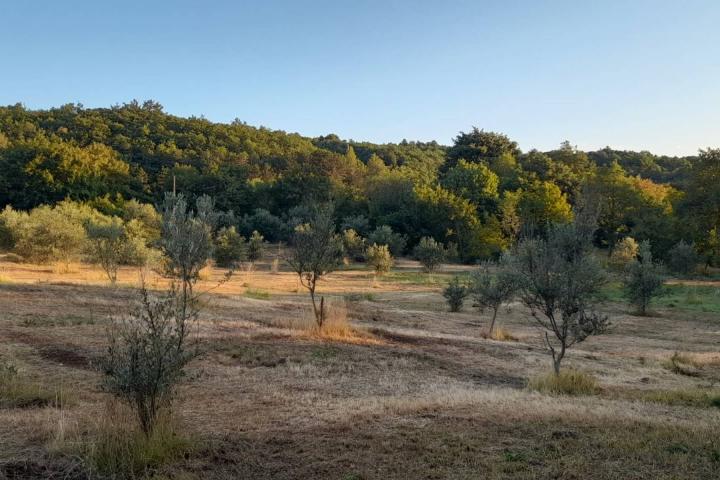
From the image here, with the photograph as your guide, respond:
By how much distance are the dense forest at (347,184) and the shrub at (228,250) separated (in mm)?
7198

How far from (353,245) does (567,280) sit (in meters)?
39.2

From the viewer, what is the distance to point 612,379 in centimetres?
1120

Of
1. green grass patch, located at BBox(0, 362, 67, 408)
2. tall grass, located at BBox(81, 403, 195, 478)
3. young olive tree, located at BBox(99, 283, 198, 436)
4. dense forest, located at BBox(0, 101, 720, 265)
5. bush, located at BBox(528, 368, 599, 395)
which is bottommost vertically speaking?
bush, located at BBox(528, 368, 599, 395)

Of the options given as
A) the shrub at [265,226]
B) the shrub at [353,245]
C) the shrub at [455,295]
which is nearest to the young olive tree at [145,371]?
the shrub at [455,295]

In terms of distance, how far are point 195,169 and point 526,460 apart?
6871cm

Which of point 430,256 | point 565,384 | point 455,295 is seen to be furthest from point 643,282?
point 565,384

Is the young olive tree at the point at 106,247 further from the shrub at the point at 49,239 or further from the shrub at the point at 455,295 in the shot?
the shrub at the point at 455,295

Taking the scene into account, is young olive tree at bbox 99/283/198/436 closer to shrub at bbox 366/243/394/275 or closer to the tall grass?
the tall grass

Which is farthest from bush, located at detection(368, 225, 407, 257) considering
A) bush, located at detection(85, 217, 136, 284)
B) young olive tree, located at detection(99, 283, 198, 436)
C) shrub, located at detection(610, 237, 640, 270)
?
young olive tree, located at detection(99, 283, 198, 436)

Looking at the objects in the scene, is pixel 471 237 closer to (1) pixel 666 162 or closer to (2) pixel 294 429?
(2) pixel 294 429

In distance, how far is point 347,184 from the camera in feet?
249

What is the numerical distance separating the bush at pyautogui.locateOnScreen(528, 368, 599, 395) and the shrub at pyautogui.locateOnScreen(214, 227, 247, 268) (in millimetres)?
30290

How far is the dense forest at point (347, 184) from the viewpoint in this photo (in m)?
53.0

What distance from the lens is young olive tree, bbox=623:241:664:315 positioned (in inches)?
1034
